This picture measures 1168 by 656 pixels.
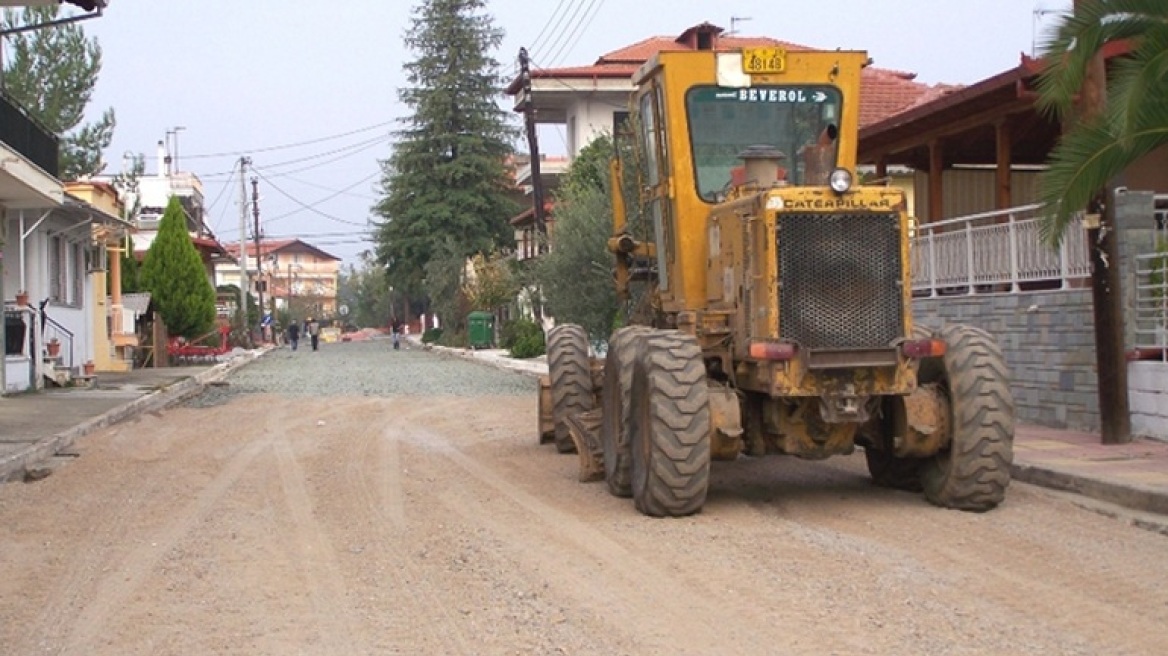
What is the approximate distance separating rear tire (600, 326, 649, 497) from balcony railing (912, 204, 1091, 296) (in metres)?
3.51

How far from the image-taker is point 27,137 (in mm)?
22516

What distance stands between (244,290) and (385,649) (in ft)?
203

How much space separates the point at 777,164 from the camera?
1070 cm

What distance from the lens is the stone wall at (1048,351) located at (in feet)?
47.1

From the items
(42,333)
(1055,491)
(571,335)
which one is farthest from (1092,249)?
(42,333)

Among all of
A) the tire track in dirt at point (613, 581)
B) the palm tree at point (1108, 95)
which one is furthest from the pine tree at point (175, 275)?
the palm tree at point (1108, 95)

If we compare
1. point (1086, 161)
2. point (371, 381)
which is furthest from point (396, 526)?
point (371, 381)

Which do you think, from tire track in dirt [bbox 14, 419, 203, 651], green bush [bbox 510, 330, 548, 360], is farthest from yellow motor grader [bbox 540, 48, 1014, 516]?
green bush [bbox 510, 330, 548, 360]

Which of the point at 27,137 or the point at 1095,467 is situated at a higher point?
the point at 27,137

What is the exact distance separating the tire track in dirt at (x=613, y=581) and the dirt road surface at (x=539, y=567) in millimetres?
22

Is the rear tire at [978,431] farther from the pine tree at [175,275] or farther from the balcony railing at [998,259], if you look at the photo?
the pine tree at [175,275]

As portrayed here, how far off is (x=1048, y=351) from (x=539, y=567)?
8.66 m

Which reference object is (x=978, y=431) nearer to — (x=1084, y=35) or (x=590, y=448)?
(x=590, y=448)

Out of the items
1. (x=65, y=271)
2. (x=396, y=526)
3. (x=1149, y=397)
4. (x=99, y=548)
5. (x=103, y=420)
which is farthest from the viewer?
(x=65, y=271)
